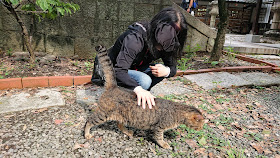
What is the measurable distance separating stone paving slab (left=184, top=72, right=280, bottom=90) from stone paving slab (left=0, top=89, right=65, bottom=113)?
3.05 meters

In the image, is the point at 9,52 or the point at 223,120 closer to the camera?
the point at 223,120

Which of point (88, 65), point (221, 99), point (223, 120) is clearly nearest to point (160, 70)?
point (223, 120)

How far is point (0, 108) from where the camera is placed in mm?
2992

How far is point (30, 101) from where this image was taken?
3.26 m

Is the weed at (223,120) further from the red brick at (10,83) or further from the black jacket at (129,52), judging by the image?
the red brick at (10,83)

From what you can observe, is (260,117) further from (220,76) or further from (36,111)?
(36,111)

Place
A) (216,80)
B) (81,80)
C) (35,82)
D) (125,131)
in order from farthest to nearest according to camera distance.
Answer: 1. (216,80)
2. (81,80)
3. (35,82)
4. (125,131)

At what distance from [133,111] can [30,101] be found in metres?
2.05

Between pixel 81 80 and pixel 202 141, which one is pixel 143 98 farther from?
pixel 81 80

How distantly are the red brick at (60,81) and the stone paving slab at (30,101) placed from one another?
0.34 meters

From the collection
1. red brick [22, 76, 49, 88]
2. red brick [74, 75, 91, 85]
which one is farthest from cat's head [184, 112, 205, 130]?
red brick [22, 76, 49, 88]

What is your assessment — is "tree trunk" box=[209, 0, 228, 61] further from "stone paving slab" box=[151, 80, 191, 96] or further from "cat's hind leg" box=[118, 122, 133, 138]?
"cat's hind leg" box=[118, 122, 133, 138]

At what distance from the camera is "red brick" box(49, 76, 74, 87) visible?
389cm

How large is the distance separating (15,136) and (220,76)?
4.44 meters
